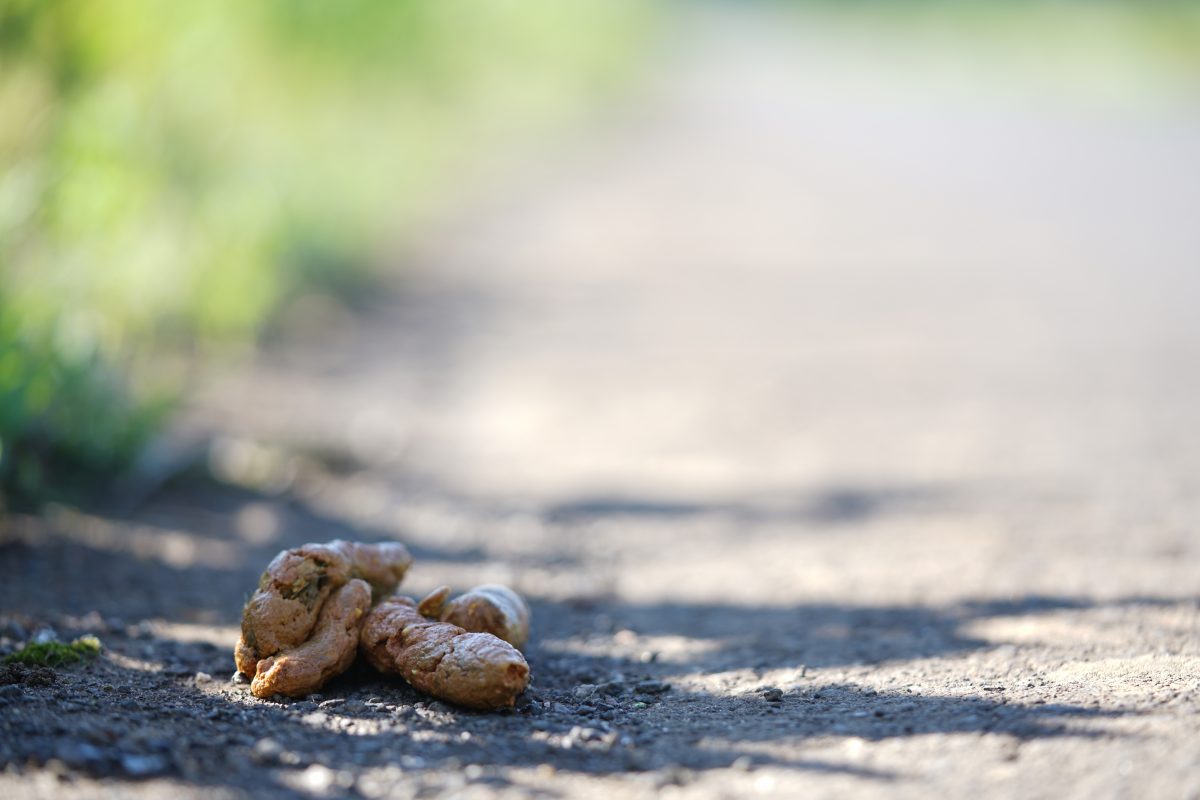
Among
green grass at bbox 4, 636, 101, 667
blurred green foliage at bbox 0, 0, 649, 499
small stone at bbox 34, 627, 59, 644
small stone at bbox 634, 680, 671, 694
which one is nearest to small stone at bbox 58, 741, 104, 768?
green grass at bbox 4, 636, 101, 667

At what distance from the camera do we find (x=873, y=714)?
2.49m

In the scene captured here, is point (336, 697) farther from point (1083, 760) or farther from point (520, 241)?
point (520, 241)

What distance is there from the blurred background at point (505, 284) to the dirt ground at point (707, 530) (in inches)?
2.0

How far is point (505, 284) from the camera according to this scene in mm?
9609

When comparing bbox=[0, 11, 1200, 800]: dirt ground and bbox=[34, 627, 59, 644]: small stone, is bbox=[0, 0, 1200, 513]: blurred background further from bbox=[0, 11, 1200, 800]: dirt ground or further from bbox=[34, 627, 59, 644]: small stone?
bbox=[34, 627, 59, 644]: small stone

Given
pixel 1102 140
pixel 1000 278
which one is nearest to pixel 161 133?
pixel 1000 278

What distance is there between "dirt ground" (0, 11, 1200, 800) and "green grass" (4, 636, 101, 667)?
64 millimetres

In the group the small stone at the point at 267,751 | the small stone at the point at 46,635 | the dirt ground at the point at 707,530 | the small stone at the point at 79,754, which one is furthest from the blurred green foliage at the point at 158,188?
the small stone at the point at 267,751

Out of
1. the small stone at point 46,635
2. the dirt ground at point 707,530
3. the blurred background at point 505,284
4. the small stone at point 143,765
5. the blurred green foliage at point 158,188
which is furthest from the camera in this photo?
the blurred background at point 505,284

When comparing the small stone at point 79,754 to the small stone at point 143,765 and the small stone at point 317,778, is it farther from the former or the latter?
the small stone at point 317,778

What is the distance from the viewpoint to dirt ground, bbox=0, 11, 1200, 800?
A: 231 centimetres

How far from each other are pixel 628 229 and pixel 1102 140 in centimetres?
784

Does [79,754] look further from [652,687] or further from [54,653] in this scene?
[652,687]

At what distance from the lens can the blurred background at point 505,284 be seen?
15.6ft
